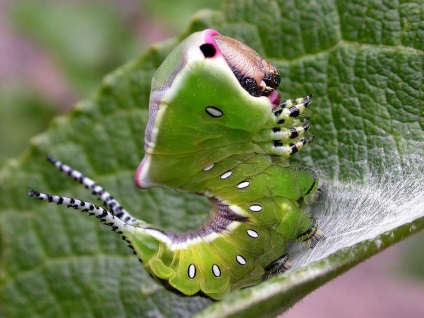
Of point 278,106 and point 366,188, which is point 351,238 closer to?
point 366,188

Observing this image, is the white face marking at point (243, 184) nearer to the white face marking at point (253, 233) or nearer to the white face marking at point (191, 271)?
the white face marking at point (253, 233)

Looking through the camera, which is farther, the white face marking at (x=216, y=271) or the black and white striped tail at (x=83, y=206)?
the white face marking at (x=216, y=271)

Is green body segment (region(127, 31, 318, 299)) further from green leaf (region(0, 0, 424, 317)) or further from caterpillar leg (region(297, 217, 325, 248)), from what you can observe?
green leaf (region(0, 0, 424, 317))

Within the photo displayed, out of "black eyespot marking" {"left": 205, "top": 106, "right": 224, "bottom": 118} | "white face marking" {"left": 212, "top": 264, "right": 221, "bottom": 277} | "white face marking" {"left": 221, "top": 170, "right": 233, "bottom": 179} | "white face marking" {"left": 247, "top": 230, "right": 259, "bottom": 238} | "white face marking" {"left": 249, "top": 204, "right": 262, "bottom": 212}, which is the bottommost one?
"white face marking" {"left": 212, "top": 264, "right": 221, "bottom": 277}

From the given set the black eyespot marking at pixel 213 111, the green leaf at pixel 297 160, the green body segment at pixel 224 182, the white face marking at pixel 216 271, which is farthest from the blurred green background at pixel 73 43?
the white face marking at pixel 216 271

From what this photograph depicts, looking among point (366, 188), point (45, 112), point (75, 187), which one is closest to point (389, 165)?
point (366, 188)

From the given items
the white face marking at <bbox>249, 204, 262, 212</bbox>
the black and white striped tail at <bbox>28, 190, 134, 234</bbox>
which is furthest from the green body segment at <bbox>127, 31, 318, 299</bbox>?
the black and white striped tail at <bbox>28, 190, 134, 234</bbox>
